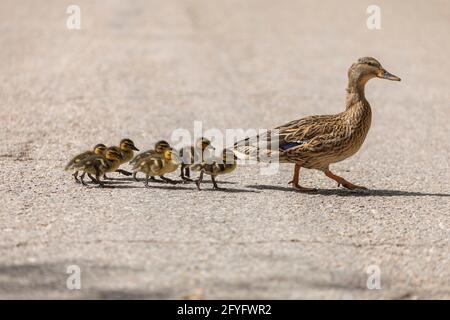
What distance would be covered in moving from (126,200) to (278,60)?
892 centimetres

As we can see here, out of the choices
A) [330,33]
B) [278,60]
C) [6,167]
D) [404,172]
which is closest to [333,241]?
[404,172]

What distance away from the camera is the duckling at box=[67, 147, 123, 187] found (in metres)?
8.62

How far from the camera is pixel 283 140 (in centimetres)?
865

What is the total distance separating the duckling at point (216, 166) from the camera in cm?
872

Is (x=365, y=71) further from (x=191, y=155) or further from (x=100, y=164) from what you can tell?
(x=100, y=164)

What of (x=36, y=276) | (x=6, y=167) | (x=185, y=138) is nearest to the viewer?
(x=36, y=276)

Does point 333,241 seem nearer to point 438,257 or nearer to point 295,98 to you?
point 438,257

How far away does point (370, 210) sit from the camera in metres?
8.15

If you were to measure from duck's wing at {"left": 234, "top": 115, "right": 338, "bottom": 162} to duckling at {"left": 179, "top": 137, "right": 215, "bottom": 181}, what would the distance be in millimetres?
361

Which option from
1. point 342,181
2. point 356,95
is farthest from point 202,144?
point 356,95

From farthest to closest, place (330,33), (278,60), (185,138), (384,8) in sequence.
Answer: (384,8) < (330,33) < (278,60) < (185,138)

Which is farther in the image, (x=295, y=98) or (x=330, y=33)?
(x=330, y=33)
